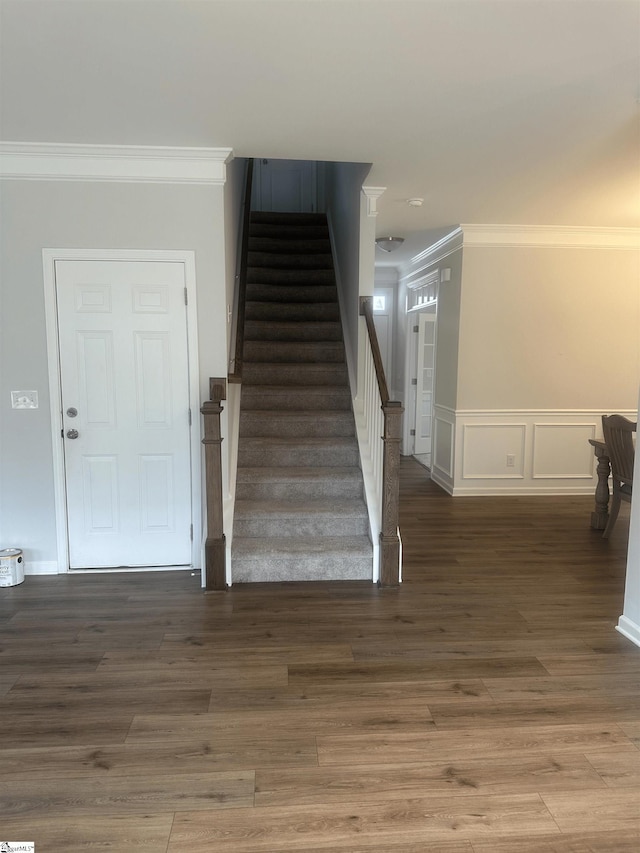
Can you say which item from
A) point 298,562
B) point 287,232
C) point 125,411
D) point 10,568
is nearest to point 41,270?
point 125,411

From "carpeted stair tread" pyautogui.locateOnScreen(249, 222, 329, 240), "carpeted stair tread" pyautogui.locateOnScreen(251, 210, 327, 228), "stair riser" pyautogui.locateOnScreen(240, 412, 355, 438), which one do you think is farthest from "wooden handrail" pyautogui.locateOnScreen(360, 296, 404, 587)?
"carpeted stair tread" pyautogui.locateOnScreen(251, 210, 327, 228)

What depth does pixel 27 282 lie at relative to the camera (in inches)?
130

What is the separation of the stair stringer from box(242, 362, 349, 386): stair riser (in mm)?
141

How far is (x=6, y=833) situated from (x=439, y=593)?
235 cm

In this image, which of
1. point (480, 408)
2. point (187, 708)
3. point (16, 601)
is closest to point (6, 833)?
point (187, 708)

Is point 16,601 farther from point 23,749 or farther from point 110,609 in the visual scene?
point 23,749

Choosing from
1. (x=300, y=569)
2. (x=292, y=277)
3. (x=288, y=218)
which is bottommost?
(x=300, y=569)

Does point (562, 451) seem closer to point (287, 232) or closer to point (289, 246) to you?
point (289, 246)

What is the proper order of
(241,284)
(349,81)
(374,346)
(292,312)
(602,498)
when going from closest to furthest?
1. (349,81)
2. (374,346)
3. (602,498)
4. (241,284)
5. (292,312)

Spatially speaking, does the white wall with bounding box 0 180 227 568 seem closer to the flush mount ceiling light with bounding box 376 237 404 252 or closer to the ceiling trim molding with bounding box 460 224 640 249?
the flush mount ceiling light with bounding box 376 237 404 252

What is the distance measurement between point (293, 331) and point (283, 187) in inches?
116

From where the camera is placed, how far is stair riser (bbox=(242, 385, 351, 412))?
4.41 m

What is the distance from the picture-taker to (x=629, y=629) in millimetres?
2779

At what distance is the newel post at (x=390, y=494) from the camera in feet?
10.7
